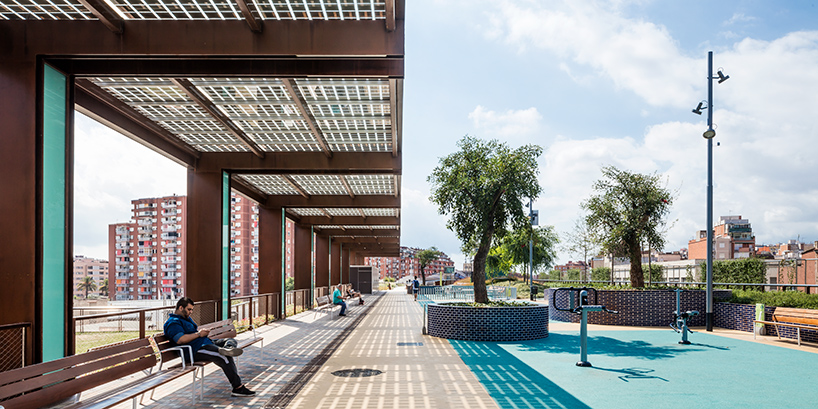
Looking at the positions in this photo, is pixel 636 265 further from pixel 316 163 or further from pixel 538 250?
pixel 538 250

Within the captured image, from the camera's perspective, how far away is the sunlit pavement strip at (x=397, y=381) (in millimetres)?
6531

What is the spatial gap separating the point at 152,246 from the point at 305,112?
487 feet

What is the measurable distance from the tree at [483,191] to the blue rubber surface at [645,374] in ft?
11.6

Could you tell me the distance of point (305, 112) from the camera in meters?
11.0

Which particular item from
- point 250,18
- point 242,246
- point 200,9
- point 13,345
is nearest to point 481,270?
point 250,18

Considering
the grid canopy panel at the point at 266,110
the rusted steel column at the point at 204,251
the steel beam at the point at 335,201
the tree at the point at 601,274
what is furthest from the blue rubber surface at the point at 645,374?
the tree at the point at 601,274

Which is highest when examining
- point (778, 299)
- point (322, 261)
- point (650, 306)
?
point (778, 299)

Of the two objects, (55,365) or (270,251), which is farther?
(270,251)

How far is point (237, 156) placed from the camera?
14422 millimetres

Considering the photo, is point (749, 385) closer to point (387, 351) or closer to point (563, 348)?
point (563, 348)

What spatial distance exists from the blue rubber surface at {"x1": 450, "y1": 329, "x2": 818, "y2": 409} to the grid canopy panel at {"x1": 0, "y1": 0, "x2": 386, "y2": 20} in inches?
212

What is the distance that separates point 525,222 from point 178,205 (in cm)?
14219

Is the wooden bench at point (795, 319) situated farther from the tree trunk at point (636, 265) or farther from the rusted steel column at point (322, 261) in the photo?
the rusted steel column at point (322, 261)

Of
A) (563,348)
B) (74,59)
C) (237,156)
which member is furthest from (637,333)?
(74,59)
